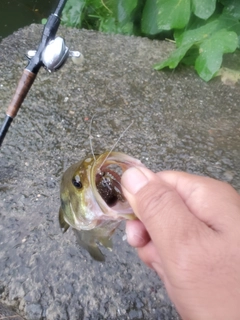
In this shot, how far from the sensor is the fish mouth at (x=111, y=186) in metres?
1.20

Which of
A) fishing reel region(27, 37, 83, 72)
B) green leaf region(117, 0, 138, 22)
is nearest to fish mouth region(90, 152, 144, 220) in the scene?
fishing reel region(27, 37, 83, 72)

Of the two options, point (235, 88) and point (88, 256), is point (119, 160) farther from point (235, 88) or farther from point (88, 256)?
point (235, 88)

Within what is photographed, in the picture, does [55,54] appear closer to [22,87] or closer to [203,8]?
[22,87]

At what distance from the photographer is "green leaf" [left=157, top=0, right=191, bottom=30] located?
2633mm

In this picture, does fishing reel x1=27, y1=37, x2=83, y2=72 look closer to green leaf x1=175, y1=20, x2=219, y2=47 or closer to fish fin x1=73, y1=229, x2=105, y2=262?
fish fin x1=73, y1=229, x2=105, y2=262

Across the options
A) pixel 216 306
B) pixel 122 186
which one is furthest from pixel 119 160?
pixel 216 306

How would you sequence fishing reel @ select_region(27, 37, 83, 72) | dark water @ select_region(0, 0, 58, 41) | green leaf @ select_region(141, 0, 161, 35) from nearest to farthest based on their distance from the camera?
fishing reel @ select_region(27, 37, 83, 72)
green leaf @ select_region(141, 0, 161, 35)
dark water @ select_region(0, 0, 58, 41)

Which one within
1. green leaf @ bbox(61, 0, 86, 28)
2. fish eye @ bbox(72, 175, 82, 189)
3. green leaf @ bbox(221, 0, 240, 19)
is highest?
green leaf @ bbox(221, 0, 240, 19)

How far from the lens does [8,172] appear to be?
2.12 m

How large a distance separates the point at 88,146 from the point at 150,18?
3.91 ft

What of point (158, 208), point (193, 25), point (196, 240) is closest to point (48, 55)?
point (158, 208)

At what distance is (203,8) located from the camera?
8.52ft

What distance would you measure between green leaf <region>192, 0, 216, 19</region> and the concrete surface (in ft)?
1.18

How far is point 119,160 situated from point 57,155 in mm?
1071
